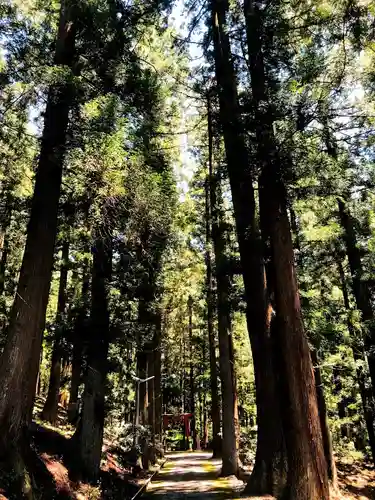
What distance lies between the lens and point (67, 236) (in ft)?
36.0

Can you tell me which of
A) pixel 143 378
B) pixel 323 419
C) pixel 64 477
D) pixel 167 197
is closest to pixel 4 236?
pixel 143 378

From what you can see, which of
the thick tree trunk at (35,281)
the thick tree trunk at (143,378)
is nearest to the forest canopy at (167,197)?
the thick tree trunk at (35,281)

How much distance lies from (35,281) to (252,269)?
14.0ft

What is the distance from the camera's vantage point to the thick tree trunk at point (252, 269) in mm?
7578

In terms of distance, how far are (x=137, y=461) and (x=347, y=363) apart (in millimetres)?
8002

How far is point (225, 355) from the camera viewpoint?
45.4ft

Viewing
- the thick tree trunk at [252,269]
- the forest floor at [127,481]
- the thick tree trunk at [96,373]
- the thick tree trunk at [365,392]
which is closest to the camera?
the thick tree trunk at [252,269]

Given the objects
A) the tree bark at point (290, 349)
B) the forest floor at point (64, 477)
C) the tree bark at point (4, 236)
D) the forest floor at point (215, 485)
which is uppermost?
the tree bark at point (4, 236)

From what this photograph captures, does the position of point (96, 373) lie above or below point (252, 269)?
below

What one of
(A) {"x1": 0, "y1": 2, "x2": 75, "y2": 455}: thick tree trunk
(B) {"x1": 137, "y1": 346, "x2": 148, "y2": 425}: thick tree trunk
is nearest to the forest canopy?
(A) {"x1": 0, "y1": 2, "x2": 75, "y2": 455}: thick tree trunk

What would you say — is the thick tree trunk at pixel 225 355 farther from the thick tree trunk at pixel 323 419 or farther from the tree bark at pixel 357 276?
the tree bark at pixel 357 276

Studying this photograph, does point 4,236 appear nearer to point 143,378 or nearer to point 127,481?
point 143,378

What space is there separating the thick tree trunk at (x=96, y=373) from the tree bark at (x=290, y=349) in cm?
413

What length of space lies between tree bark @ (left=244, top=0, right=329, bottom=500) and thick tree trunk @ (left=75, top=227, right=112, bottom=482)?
413 centimetres
